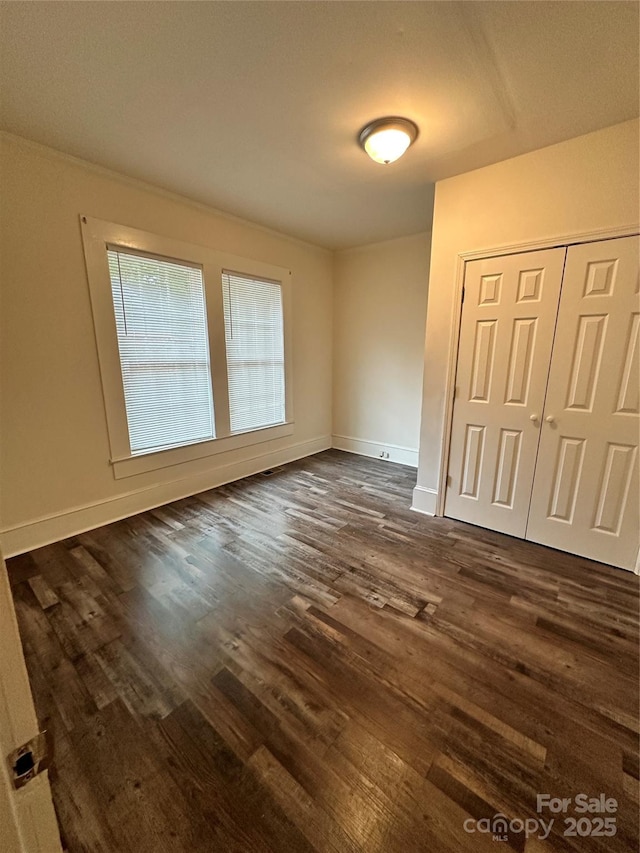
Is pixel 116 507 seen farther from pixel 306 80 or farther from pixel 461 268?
pixel 461 268

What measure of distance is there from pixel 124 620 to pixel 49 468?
136 centimetres

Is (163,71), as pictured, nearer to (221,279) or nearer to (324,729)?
(221,279)

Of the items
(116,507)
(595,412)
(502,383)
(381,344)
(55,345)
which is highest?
(381,344)

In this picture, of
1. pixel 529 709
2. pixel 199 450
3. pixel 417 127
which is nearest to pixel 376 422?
pixel 199 450

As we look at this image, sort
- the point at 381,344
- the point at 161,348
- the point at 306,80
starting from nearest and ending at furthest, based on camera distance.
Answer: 1. the point at 306,80
2. the point at 161,348
3. the point at 381,344

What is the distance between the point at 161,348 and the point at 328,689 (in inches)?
110

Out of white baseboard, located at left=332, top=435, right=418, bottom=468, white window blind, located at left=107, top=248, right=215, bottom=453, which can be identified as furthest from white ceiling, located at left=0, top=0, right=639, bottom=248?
white baseboard, located at left=332, top=435, right=418, bottom=468

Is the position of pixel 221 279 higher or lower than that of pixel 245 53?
lower

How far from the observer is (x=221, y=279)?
3355mm

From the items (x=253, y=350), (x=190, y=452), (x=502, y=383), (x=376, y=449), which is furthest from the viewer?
(x=376, y=449)

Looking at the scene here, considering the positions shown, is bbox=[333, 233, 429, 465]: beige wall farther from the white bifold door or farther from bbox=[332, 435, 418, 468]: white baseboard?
the white bifold door

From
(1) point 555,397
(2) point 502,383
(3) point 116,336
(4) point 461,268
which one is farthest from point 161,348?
(1) point 555,397

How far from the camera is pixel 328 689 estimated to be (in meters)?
1.47

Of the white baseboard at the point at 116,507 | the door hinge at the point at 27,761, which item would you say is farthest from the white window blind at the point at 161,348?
the door hinge at the point at 27,761
